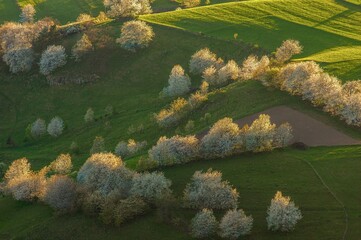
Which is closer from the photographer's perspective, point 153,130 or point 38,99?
point 153,130

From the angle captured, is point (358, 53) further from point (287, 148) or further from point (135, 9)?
point (135, 9)

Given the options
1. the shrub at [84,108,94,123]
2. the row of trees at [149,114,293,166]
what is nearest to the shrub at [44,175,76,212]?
the row of trees at [149,114,293,166]

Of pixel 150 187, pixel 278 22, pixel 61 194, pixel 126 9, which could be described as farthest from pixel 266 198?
pixel 126 9

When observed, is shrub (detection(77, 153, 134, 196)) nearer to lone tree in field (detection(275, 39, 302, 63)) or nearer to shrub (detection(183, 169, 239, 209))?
shrub (detection(183, 169, 239, 209))

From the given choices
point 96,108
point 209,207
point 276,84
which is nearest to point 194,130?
point 276,84

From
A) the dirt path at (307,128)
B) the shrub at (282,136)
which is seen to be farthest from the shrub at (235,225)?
the dirt path at (307,128)

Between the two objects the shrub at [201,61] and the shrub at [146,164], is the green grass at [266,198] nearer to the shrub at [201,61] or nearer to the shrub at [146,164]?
the shrub at [146,164]
